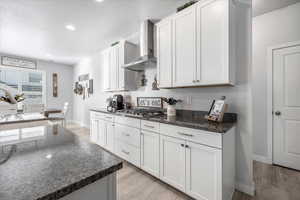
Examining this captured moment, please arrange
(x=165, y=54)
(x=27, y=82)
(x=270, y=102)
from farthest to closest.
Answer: (x=27, y=82)
(x=270, y=102)
(x=165, y=54)

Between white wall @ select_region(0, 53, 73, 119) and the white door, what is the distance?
7.30 meters

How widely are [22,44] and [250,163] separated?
6.01 meters

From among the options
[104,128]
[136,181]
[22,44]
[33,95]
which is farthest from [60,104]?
[136,181]

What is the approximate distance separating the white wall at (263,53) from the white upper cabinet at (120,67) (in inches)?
98.6

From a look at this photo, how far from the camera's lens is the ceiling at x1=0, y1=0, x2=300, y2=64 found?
88.2 inches

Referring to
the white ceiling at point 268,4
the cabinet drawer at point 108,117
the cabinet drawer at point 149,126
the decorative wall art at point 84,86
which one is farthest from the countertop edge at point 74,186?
the decorative wall art at point 84,86

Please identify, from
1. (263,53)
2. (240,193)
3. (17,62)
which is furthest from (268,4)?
(17,62)

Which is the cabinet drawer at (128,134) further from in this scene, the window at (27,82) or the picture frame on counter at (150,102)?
the window at (27,82)

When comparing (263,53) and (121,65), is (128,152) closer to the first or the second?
(121,65)

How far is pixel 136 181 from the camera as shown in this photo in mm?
1979

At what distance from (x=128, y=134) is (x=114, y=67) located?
181 cm

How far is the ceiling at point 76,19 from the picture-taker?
224cm

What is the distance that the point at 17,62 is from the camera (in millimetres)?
5062

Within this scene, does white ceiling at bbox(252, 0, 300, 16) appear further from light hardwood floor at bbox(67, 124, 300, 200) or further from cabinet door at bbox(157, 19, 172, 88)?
light hardwood floor at bbox(67, 124, 300, 200)
